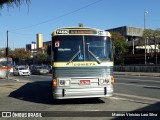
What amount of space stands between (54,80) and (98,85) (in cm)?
170

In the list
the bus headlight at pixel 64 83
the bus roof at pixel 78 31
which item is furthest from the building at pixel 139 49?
the bus headlight at pixel 64 83

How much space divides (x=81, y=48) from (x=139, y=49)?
65.0 m

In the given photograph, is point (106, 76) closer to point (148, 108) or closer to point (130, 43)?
point (148, 108)

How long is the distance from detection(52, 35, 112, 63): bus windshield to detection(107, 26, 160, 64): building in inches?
1873

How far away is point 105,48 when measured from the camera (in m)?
14.5

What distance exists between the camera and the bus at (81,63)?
13.9 m

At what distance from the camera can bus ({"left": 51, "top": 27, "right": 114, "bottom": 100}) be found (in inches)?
547

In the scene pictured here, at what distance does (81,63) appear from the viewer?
46.4 feet

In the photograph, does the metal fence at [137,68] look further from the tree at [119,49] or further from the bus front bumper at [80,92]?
the bus front bumper at [80,92]

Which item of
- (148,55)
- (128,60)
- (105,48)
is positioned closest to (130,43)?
(128,60)

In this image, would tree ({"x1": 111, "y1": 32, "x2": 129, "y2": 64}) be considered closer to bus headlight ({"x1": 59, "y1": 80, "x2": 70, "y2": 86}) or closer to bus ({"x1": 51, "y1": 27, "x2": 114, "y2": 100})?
bus ({"x1": 51, "y1": 27, "x2": 114, "y2": 100})

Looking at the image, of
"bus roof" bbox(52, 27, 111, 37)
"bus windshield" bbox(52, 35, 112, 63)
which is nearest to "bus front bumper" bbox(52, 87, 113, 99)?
"bus windshield" bbox(52, 35, 112, 63)

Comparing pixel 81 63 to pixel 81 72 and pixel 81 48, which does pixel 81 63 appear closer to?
pixel 81 72

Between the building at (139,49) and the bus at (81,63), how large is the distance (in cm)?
4763
